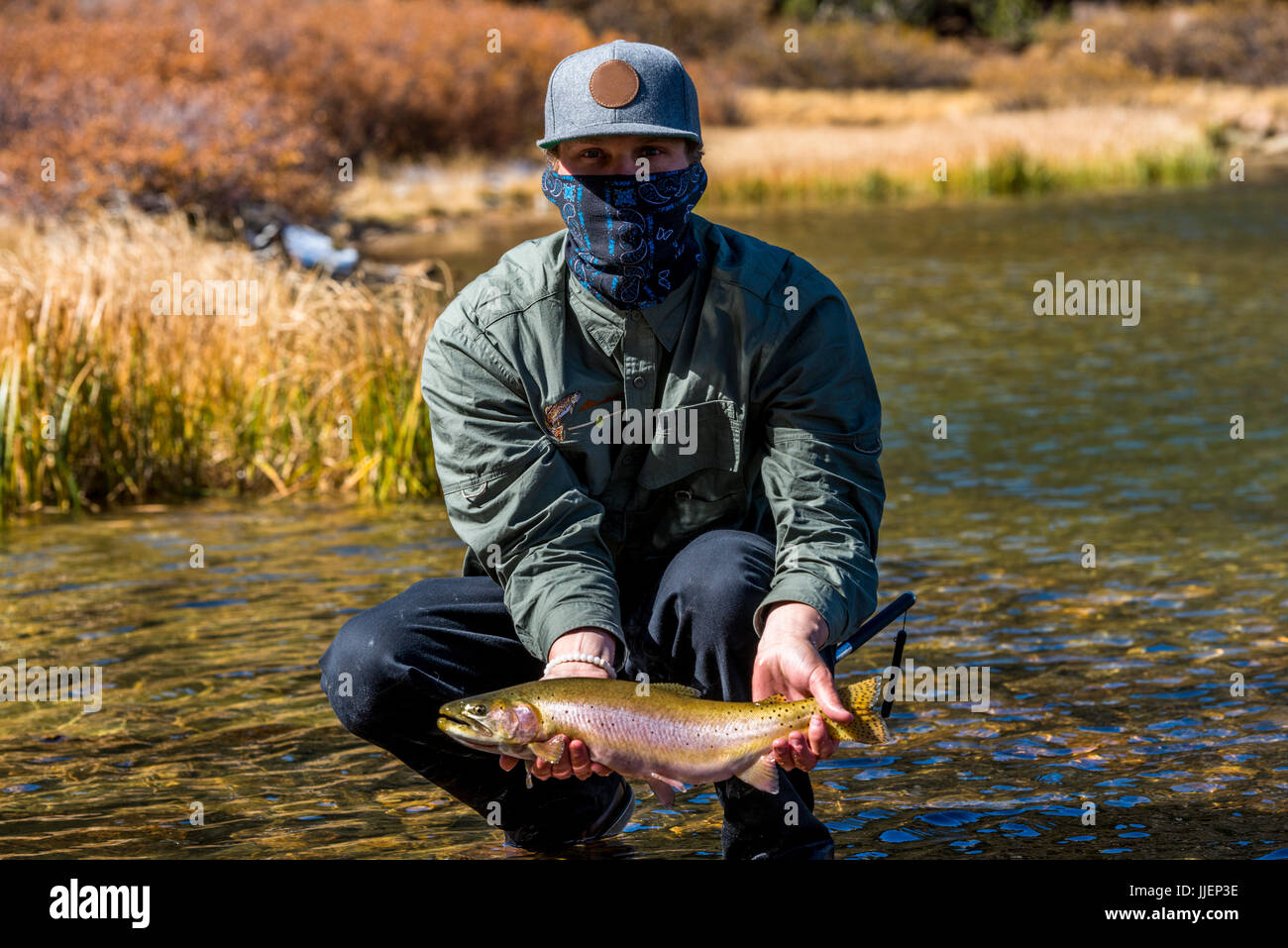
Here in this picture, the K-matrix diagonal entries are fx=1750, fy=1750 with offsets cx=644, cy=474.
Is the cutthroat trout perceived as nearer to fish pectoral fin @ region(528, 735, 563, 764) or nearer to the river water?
fish pectoral fin @ region(528, 735, 563, 764)

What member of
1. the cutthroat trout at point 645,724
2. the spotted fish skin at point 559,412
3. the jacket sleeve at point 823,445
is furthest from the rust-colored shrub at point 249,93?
the cutthroat trout at point 645,724

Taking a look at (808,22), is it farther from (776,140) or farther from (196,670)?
(196,670)

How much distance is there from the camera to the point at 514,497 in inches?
163

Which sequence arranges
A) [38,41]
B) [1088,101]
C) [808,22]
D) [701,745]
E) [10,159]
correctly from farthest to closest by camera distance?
[808,22], [1088,101], [38,41], [10,159], [701,745]

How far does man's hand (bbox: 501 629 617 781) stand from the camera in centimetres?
377

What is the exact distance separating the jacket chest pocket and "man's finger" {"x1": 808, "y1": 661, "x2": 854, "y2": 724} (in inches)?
26.7

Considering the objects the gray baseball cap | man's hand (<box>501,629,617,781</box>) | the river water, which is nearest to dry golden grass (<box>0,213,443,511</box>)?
the river water

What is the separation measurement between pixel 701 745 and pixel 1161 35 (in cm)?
5939

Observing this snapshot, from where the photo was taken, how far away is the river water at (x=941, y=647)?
16.1 ft

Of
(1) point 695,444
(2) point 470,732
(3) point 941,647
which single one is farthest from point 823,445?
(3) point 941,647

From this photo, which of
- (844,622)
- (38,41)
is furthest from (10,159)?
(844,622)

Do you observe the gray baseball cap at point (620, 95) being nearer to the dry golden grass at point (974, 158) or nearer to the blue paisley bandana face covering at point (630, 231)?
the blue paisley bandana face covering at point (630, 231)

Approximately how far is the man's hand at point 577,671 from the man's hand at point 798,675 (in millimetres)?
345

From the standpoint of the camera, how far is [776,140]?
1547 inches
